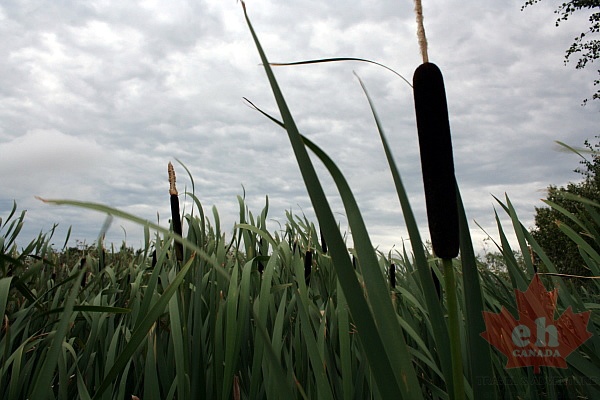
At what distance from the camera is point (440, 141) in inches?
29.9

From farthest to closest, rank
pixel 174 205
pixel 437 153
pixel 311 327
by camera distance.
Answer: pixel 174 205 → pixel 311 327 → pixel 437 153

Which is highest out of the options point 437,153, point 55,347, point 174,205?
point 174,205

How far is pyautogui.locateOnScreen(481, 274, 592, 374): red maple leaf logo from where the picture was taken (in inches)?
67.1

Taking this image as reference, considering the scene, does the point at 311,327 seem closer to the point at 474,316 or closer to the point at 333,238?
the point at 474,316

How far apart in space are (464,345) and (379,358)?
1.52m

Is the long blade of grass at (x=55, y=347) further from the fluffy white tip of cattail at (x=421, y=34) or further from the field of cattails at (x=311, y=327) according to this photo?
the fluffy white tip of cattail at (x=421, y=34)

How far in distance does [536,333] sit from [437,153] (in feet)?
4.42

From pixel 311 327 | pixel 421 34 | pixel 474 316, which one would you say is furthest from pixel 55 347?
pixel 421 34

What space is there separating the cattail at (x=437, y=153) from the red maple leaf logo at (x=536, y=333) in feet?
3.51

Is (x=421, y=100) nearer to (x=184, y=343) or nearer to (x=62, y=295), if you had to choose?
(x=184, y=343)

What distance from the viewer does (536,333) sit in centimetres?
177

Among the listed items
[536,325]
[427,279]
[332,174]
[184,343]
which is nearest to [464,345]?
[536,325]

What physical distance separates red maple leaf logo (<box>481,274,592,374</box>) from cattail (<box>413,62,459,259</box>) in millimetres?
1069

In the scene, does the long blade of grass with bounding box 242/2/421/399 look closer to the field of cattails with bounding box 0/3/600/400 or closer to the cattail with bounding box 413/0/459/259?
the field of cattails with bounding box 0/3/600/400
